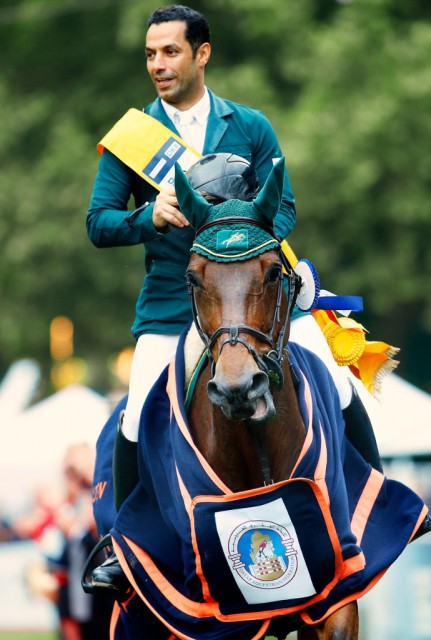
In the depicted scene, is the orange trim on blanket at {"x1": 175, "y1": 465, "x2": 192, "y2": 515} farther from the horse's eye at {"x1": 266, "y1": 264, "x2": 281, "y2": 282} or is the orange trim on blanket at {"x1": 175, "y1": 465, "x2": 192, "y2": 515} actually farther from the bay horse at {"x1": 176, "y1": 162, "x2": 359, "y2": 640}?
the horse's eye at {"x1": 266, "y1": 264, "x2": 281, "y2": 282}

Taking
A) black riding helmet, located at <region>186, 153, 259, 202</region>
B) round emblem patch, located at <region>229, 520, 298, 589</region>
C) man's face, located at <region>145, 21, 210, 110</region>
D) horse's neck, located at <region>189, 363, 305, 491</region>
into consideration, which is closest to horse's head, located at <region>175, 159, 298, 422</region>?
black riding helmet, located at <region>186, 153, 259, 202</region>

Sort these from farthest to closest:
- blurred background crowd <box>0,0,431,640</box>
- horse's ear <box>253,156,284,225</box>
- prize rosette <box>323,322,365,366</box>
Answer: blurred background crowd <box>0,0,431,640</box> → prize rosette <box>323,322,365,366</box> → horse's ear <box>253,156,284,225</box>

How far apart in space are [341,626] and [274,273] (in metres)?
1.76

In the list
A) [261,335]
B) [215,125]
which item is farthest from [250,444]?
[215,125]

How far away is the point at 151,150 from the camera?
6.98 m

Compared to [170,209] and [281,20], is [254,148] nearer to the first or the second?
[170,209]

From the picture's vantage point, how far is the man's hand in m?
6.32

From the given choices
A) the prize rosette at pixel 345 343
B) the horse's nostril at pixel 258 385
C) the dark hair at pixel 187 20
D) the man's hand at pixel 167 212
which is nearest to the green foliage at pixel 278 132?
the prize rosette at pixel 345 343

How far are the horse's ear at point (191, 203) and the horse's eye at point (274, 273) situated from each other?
0.41 metres

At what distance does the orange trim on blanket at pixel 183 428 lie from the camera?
620 cm

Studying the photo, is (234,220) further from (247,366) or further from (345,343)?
(345,343)

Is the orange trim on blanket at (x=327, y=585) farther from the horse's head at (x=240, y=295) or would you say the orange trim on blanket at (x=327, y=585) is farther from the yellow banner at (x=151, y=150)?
the yellow banner at (x=151, y=150)

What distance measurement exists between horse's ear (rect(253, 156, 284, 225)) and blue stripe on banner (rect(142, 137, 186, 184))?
1.02m

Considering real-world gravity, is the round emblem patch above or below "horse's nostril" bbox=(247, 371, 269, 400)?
below
